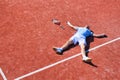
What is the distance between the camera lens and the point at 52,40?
39.6ft

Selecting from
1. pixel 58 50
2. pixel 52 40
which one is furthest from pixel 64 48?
pixel 52 40

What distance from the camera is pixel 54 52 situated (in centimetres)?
1136

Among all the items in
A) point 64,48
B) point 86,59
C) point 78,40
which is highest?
point 78,40

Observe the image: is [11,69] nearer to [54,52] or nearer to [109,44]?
[54,52]

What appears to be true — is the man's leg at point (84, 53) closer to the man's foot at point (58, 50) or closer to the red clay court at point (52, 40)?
the red clay court at point (52, 40)

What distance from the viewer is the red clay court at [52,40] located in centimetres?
1055

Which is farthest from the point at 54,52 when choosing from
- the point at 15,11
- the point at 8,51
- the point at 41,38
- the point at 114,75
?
the point at 15,11

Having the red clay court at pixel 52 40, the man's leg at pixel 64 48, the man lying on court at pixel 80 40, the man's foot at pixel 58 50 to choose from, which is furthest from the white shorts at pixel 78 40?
the man's foot at pixel 58 50

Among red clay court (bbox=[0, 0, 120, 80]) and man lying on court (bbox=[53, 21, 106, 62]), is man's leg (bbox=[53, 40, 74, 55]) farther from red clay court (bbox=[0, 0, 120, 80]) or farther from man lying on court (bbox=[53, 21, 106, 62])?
red clay court (bbox=[0, 0, 120, 80])

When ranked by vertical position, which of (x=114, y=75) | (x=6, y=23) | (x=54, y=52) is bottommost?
(x=114, y=75)

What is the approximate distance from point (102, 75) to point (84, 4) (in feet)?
17.8

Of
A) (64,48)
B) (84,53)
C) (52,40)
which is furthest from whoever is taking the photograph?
(52,40)

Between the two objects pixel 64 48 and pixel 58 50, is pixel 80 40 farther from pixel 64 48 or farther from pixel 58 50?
pixel 58 50

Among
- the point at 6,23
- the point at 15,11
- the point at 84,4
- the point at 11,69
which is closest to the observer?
the point at 11,69
